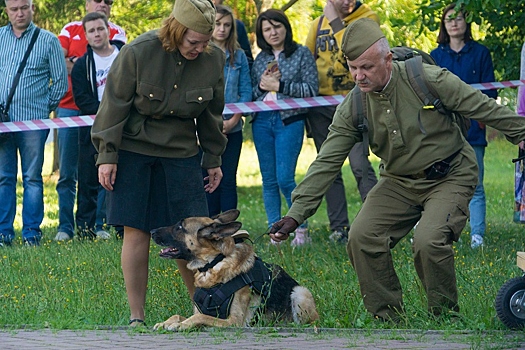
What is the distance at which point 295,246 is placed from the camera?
9664 mm

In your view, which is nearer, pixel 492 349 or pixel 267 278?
pixel 492 349

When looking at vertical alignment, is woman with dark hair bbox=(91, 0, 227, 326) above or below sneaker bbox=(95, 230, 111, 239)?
above

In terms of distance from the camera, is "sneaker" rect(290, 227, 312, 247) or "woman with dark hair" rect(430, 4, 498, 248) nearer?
"sneaker" rect(290, 227, 312, 247)

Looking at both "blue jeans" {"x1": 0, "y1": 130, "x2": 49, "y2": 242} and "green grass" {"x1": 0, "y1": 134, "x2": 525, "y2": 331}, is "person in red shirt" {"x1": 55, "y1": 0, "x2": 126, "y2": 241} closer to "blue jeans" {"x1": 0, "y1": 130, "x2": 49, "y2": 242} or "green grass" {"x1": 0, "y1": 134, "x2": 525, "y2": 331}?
"green grass" {"x1": 0, "y1": 134, "x2": 525, "y2": 331}

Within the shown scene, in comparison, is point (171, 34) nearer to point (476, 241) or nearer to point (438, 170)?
point (438, 170)

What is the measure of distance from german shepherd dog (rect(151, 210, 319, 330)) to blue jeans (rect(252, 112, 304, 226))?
3.65 meters

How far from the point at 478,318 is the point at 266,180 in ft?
14.6

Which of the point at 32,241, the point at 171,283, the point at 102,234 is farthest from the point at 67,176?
the point at 171,283

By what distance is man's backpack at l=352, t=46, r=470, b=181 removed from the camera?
582cm

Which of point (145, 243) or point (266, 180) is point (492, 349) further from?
point (266, 180)

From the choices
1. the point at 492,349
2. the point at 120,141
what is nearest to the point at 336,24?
the point at 120,141

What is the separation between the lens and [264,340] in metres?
5.47

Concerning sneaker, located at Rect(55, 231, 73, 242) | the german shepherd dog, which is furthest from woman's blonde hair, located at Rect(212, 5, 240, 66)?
the german shepherd dog

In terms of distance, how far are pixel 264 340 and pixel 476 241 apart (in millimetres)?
4992
